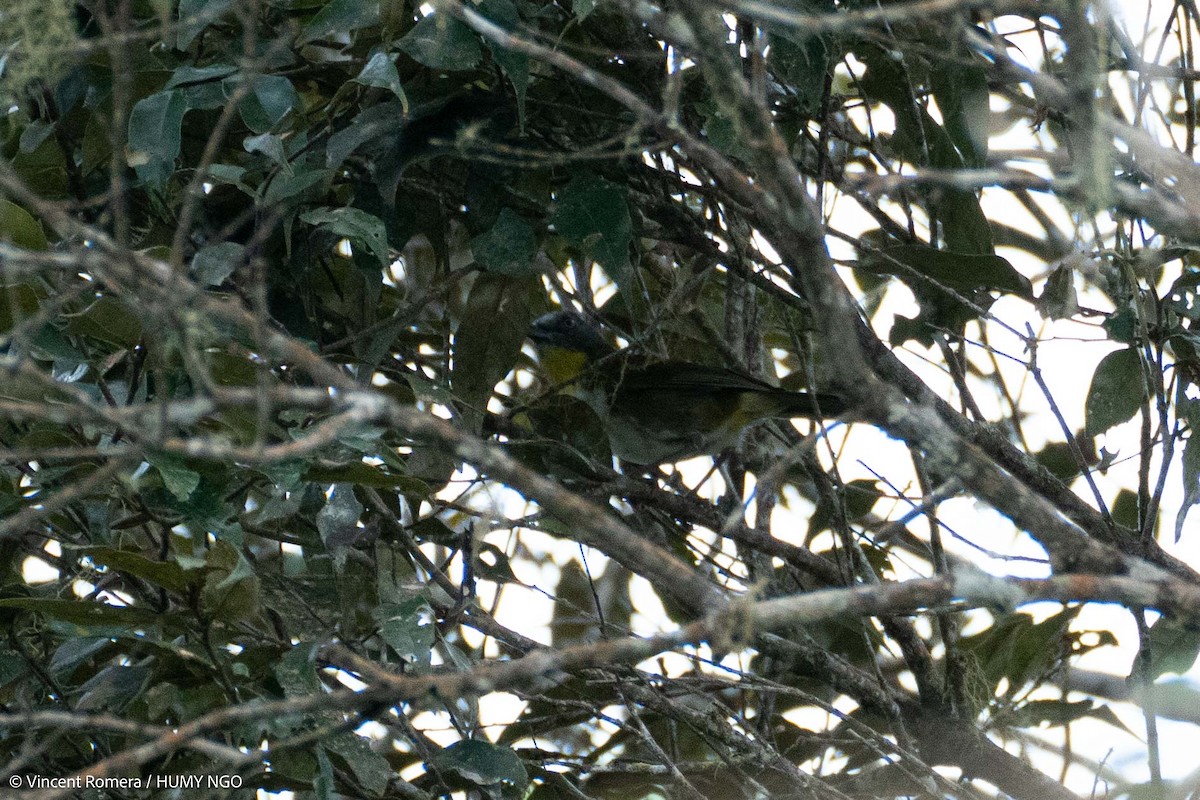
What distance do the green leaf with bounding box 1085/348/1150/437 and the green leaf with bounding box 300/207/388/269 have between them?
5.32 ft

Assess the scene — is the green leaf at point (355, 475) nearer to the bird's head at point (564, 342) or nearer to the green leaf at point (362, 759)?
the green leaf at point (362, 759)

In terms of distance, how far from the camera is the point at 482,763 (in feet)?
9.08

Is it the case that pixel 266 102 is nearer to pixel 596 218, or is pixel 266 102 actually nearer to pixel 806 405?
pixel 596 218

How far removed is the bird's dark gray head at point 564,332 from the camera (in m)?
4.71

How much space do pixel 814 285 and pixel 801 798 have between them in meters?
1.77

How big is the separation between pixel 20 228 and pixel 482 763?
1.50 meters

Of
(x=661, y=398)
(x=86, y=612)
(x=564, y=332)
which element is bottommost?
(x=86, y=612)

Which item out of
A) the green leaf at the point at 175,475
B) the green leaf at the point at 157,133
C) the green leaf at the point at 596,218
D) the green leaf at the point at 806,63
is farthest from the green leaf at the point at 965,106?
the green leaf at the point at 175,475

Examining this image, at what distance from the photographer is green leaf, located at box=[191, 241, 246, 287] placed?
2582 millimetres

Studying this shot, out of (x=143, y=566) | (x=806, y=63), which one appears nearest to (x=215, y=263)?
(x=143, y=566)

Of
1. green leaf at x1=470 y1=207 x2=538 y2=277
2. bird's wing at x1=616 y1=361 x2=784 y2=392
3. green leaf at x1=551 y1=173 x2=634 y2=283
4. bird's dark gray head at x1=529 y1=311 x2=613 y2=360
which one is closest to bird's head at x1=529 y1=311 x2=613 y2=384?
bird's dark gray head at x1=529 y1=311 x2=613 y2=360

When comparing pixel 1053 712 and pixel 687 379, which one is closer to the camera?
pixel 1053 712

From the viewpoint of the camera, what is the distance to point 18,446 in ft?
9.16

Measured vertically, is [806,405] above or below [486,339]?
above
